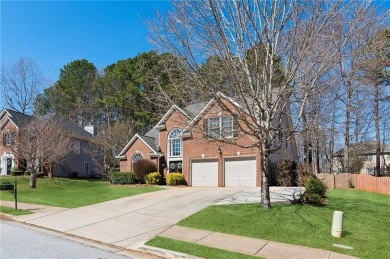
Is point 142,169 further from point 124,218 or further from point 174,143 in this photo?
point 124,218

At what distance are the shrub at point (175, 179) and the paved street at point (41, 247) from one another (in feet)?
49.8

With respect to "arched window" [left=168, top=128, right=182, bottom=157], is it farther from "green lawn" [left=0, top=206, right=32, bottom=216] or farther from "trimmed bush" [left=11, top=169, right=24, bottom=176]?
"trimmed bush" [left=11, top=169, right=24, bottom=176]

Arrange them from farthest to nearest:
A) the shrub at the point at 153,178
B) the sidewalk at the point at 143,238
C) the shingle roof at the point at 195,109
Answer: the shrub at the point at 153,178 < the shingle roof at the point at 195,109 < the sidewalk at the point at 143,238

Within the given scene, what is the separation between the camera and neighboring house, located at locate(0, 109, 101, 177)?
34094 millimetres

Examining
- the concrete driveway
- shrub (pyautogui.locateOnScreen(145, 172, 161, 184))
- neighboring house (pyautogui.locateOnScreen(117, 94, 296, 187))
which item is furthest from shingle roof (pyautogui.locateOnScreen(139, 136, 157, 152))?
the concrete driveway

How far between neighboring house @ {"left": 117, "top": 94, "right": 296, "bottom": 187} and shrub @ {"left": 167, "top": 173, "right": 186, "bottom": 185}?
40 centimetres

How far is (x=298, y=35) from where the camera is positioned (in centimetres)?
1102

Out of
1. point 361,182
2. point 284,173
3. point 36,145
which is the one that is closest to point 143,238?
point 284,173

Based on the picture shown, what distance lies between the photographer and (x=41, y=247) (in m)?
7.83

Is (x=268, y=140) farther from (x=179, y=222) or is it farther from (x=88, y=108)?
(x=88, y=108)

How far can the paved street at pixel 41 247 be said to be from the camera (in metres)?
7.16

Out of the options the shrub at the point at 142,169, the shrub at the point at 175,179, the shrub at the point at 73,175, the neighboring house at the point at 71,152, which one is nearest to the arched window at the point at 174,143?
the shrub at the point at 142,169

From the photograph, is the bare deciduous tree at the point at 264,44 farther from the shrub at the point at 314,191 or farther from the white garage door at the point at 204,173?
the white garage door at the point at 204,173

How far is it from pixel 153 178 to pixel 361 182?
1509cm
